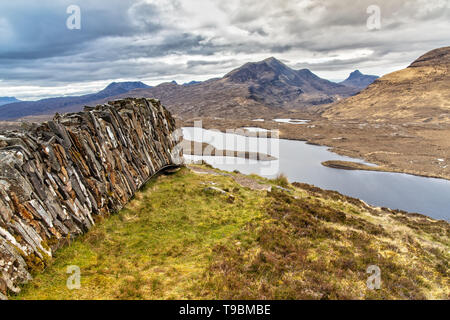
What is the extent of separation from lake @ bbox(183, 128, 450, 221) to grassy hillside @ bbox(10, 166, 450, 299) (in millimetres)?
42022

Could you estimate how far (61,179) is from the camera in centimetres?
1426

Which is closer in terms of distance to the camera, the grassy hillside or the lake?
the grassy hillside

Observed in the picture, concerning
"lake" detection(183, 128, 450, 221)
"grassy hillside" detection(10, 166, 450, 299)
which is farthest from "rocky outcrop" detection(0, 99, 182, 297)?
"lake" detection(183, 128, 450, 221)

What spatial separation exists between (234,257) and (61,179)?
440 inches

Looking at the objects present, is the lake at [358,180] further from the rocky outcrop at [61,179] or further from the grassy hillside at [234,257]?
the rocky outcrop at [61,179]

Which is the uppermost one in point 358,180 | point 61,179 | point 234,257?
point 61,179

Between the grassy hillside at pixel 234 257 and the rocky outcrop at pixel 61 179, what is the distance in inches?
38.9

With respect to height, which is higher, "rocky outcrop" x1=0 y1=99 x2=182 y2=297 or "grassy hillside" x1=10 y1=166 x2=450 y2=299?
"rocky outcrop" x1=0 y1=99 x2=182 y2=297

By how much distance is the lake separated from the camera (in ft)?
192

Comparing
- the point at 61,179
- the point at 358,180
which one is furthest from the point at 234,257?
the point at 358,180

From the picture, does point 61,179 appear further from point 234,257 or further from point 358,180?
point 358,180

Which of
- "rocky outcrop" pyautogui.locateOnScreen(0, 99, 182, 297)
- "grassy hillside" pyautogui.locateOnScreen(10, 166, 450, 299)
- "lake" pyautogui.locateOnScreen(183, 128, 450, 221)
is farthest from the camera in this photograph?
"lake" pyautogui.locateOnScreen(183, 128, 450, 221)

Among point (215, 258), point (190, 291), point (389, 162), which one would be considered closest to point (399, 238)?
point (215, 258)

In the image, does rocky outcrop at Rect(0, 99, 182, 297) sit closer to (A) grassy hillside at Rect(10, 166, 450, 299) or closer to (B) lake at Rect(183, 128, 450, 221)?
(A) grassy hillside at Rect(10, 166, 450, 299)
